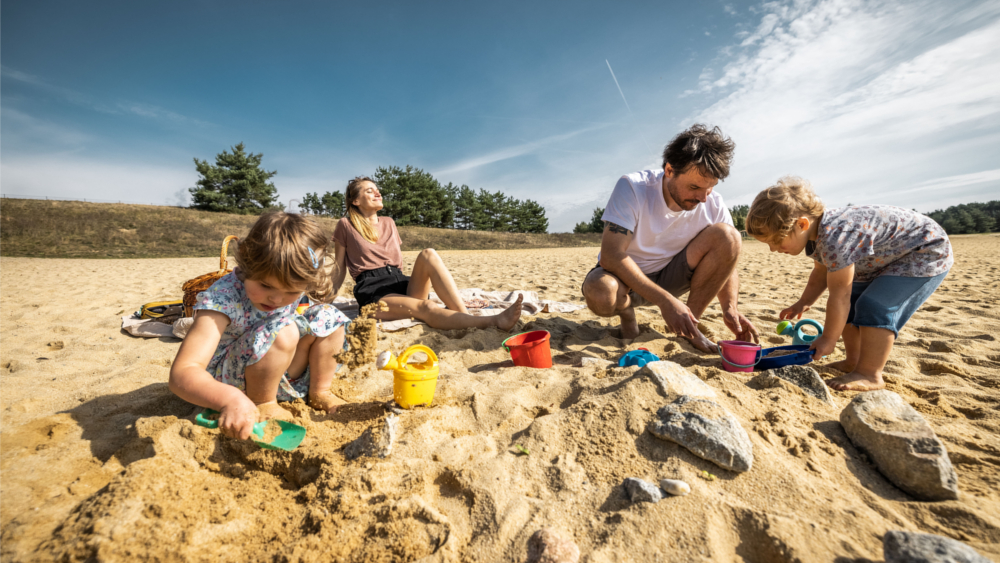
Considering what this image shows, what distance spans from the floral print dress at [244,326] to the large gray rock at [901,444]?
227 cm

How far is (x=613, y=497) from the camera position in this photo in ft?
4.66

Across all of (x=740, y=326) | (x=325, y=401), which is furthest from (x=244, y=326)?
(x=740, y=326)

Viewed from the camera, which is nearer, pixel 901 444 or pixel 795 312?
pixel 901 444

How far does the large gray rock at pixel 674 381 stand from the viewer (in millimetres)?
1843

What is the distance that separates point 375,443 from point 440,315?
6.38 ft

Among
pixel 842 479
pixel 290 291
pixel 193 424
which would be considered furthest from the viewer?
pixel 290 291

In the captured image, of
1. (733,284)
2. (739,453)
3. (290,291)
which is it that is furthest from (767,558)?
(733,284)

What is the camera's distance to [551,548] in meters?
1.22

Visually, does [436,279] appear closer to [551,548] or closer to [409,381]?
[409,381]

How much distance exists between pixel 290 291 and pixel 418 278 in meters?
1.89

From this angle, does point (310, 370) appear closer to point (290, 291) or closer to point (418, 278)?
point (290, 291)

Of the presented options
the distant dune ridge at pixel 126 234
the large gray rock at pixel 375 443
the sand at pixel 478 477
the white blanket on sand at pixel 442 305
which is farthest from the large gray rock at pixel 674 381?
the distant dune ridge at pixel 126 234

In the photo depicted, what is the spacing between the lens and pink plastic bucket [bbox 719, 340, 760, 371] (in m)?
2.34

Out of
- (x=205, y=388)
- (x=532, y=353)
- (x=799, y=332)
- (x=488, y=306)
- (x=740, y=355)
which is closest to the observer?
(x=205, y=388)
